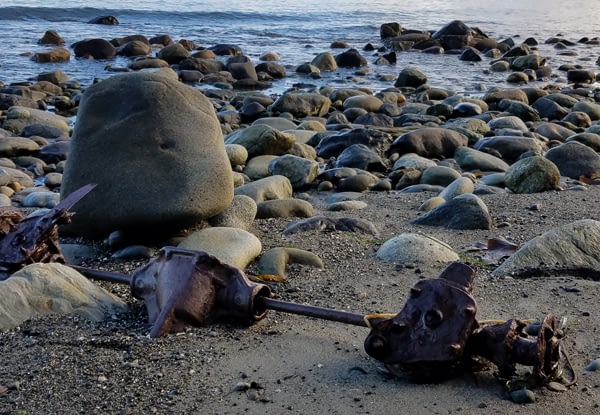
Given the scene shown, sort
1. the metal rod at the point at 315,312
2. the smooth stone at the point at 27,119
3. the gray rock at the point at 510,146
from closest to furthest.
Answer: the metal rod at the point at 315,312, the gray rock at the point at 510,146, the smooth stone at the point at 27,119

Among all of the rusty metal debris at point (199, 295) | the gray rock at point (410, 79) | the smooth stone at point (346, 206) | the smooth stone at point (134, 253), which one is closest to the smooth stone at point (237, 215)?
the smooth stone at point (134, 253)

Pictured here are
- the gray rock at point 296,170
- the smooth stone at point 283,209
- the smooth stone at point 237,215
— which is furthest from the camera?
the gray rock at point 296,170

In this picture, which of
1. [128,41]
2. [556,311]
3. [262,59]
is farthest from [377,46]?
[556,311]

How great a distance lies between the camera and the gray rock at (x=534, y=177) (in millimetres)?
6520

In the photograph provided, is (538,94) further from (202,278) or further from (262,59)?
(202,278)

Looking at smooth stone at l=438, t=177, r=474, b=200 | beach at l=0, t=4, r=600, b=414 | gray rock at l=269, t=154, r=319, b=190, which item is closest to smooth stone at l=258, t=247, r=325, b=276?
beach at l=0, t=4, r=600, b=414

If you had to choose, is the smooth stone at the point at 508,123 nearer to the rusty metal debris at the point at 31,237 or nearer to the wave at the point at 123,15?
the rusty metal debris at the point at 31,237

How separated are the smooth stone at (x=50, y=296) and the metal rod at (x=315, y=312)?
2.18 feet

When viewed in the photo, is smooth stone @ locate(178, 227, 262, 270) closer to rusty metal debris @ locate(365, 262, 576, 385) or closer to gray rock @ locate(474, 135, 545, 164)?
rusty metal debris @ locate(365, 262, 576, 385)

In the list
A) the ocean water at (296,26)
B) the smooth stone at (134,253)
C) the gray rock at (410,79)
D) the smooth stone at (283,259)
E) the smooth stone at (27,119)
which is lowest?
the ocean water at (296,26)

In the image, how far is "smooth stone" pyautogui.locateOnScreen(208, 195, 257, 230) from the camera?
4.98 m

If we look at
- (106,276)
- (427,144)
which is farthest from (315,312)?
(427,144)

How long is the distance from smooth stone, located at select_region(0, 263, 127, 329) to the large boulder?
40.0 inches

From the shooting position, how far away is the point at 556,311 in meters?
3.66
